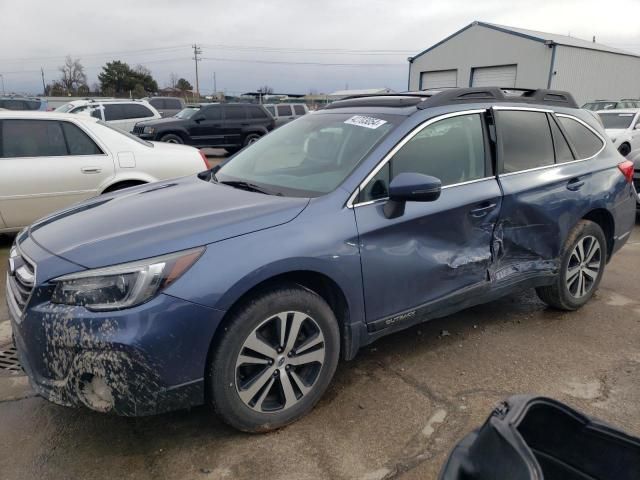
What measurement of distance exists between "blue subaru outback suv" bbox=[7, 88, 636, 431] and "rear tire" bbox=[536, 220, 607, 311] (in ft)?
0.07

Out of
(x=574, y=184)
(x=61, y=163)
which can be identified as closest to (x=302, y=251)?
(x=574, y=184)

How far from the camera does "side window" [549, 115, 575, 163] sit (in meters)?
3.87

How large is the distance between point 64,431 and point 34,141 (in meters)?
4.06

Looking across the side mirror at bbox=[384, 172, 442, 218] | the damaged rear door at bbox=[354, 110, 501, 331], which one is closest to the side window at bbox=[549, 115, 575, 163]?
the damaged rear door at bbox=[354, 110, 501, 331]

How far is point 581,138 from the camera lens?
13.4 ft

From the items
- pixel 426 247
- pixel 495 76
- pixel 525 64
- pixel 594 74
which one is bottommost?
pixel 426 247

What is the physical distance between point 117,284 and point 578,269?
3469 mm

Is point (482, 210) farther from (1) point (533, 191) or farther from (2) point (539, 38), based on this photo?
(2) point (539, 38)

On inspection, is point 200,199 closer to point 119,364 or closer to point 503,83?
point 119,364

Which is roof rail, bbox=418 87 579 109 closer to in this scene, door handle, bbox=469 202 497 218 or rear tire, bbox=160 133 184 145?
door handle, bbox=469 202 497 218

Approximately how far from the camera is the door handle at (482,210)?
3.20 m

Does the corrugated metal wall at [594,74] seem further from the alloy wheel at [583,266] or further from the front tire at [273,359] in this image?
the front tire at [273,359]

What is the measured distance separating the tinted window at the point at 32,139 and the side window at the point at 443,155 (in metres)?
4.25

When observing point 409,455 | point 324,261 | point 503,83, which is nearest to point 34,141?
point 324,261
